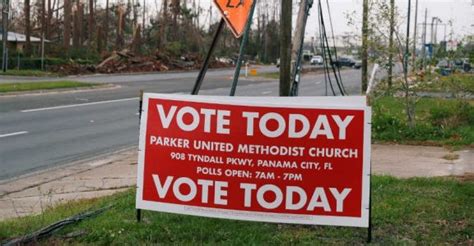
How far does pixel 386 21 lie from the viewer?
14281mm

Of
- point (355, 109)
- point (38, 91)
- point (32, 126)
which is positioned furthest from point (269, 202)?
point (38, 91)

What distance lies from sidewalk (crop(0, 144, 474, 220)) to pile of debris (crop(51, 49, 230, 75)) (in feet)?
122

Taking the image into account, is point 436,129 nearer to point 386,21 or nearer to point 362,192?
point 386,21

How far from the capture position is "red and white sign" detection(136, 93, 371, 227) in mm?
5668

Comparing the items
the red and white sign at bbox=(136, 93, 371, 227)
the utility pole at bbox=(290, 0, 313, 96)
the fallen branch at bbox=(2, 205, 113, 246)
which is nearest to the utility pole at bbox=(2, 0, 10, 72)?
the utility pole at bbox=(290, 0, 313, 96)

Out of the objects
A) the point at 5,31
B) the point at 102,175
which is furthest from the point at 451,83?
the point at 5,31

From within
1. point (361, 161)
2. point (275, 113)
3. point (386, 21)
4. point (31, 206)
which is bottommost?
point (31, 206)

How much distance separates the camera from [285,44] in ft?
32.0

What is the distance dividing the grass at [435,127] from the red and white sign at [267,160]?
8499 millimetres

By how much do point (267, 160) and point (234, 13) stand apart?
3.08 meters

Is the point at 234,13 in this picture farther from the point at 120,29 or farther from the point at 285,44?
the point at 120,29

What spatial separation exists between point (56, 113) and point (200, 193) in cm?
1543

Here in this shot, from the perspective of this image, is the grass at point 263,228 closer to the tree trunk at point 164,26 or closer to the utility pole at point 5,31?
the utility pole at point 5,31

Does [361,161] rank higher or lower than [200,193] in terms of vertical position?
higher
